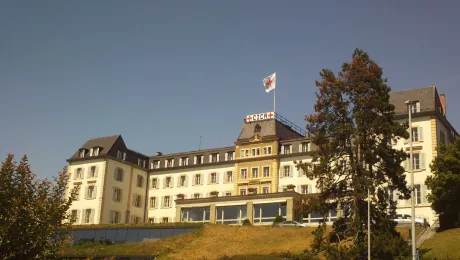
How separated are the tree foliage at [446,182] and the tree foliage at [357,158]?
559 inches

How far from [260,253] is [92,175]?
1580 inches

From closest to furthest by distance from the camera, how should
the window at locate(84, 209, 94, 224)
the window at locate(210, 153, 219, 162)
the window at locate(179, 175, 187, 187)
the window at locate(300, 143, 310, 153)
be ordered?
the window at locate(300, 143, 310, 153) < the window at locate(84, 209, 94, 224) < the window at locate(210, 153, 219, 162) < the window at locate(179, 175, 187, 187)

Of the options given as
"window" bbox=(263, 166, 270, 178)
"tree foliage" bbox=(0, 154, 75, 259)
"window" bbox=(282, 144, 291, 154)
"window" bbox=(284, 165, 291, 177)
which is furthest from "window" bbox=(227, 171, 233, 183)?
"tree foliage" bbox=(0, 154, 75, 259)

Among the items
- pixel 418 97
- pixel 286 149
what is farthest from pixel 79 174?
pixel 418 97

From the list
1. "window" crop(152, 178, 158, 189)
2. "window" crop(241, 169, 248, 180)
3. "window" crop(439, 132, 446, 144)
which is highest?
"window" crop(439, 132, 446, 144)

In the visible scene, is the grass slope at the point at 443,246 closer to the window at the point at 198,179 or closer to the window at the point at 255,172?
the window at the point at 255,172

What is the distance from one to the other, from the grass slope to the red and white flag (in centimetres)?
3234

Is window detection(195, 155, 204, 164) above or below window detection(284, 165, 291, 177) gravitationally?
above

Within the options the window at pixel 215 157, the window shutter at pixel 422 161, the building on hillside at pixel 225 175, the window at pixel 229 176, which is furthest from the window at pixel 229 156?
the window shutter at pixel 422 161

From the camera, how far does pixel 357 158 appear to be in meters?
38.7

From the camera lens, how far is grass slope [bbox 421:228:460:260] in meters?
39.8

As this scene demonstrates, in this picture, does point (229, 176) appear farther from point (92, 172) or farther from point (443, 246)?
point (443, 246)

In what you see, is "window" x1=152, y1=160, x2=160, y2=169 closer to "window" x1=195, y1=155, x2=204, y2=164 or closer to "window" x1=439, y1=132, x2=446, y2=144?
"window" x1=195, y1=155, x2=204, y2=164

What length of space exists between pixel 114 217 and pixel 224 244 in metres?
31.2
